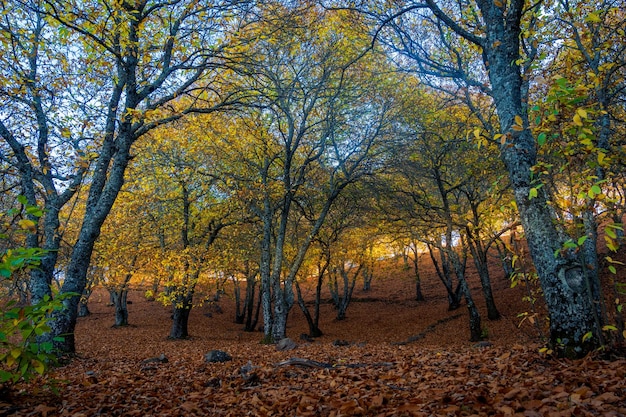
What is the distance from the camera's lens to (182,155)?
51.7ft

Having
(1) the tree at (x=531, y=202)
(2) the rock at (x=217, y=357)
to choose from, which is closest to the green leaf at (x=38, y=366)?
(1) the tree at (x=531, y=202)

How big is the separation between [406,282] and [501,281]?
8.67 m

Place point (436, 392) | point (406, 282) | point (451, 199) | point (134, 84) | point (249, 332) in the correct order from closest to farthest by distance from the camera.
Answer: point (436, 392) < point (134, 84) < point (451, 199) < point (249, 332) < point (406, 282)

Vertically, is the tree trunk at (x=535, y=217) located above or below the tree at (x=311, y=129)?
below

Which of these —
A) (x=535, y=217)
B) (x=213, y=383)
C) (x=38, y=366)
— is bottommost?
(x=213, y=383)

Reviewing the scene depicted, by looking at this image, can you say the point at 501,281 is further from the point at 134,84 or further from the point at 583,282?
the point at 134,84

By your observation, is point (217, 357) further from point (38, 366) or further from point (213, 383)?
point (38, 366)

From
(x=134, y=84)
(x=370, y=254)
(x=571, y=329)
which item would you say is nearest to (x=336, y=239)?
(x=370, y=254)

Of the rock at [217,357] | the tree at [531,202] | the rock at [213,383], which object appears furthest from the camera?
the rock at [217,357]

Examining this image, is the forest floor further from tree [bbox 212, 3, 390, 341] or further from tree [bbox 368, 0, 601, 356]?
tree [bbox 212, 3, 390, 341]

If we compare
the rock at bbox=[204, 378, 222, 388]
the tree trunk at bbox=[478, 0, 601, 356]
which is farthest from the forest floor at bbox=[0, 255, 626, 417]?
the tree trunk at bbox=[478, 0, 601, 356]

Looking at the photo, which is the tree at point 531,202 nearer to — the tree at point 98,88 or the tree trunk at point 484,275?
the tree at point 98,88

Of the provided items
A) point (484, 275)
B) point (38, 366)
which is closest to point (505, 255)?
point (484, 275)

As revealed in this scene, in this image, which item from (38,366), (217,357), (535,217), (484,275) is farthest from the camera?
(484,275)
